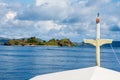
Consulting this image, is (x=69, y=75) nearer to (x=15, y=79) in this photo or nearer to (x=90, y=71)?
(x=90, y=71)

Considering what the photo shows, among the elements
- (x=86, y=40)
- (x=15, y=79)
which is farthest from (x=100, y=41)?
(x=15, y=79)

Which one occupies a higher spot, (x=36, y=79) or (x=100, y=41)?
(x=100, y=41)

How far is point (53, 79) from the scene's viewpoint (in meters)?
12.7

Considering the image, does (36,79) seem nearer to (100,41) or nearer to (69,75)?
(69,75)

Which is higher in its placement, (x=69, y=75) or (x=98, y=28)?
(x=98, y=28)

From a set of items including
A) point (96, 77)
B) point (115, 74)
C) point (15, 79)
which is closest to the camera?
point (96, 77)

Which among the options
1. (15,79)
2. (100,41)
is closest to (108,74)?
(100,41)

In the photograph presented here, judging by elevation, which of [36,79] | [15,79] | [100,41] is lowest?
[15,79]

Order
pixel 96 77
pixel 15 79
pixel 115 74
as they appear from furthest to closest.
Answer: pixel 15 79 < pixel 115 74 < pixel 96 77

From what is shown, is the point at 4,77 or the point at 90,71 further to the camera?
the point at 4,77

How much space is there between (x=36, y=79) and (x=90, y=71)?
1.91 meters

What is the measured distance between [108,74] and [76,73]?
3.54ft

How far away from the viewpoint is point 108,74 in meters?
12.6

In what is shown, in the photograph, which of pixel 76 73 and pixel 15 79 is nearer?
pixel 76 73
